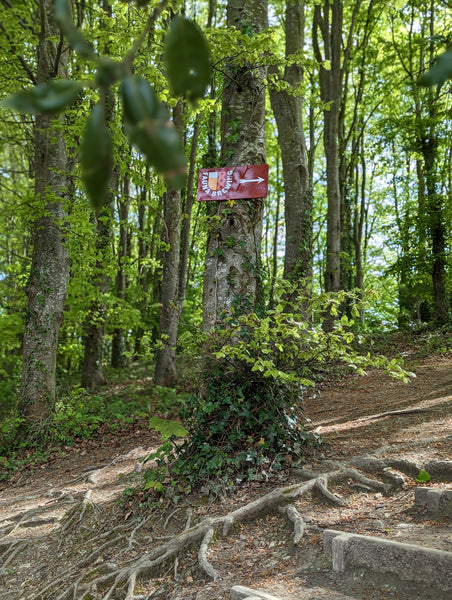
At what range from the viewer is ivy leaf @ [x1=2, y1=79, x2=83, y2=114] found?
47cm

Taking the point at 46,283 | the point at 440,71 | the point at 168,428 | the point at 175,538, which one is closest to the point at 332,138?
the point at 46,283

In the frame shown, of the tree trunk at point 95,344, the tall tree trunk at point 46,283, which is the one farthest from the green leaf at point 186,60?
the tree trunk at point 95,344

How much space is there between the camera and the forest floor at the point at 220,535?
2879 mm

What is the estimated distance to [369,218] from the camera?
22.1 m

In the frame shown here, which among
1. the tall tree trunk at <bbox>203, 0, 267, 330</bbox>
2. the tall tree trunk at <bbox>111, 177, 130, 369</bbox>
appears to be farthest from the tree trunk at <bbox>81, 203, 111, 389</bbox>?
the tall tree trunk at <bbox>203, 0, 267, 330</bbox>

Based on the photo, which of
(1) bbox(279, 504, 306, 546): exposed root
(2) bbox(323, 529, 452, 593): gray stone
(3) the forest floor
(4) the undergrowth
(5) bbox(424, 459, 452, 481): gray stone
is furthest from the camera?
(4) the undergrowth

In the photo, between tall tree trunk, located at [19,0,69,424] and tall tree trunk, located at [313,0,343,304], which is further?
tall tree trunk, located at [313,0,343,304]

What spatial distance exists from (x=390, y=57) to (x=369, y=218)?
903 centimetres

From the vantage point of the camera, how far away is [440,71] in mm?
510

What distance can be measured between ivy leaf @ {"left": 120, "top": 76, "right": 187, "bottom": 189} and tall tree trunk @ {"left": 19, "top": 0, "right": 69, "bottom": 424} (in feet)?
23.8

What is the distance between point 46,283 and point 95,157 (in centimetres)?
770

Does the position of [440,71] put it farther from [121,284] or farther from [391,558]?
[121,284]

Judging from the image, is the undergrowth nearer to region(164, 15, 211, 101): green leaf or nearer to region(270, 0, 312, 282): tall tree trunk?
region(270, 0, 312, 282): tall tree trunk

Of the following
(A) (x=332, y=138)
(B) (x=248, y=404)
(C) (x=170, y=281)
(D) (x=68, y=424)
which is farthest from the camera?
(A) (x=332, y=138)
